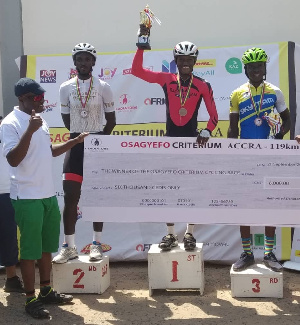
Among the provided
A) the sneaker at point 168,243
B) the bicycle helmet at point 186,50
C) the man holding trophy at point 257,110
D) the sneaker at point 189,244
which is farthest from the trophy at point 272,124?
the sneaker at point 168,243

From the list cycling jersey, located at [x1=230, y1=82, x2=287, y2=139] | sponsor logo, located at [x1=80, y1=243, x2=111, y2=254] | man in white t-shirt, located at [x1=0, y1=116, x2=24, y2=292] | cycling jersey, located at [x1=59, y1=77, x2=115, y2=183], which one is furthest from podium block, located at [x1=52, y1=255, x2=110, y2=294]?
cycling jersey, located at [x1=230, y1=82, x2=287, y2=139]

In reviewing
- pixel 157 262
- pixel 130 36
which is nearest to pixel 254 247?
pixel 157 262

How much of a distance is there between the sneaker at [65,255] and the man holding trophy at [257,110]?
1549mm

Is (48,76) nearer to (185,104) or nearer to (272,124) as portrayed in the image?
(185,104)

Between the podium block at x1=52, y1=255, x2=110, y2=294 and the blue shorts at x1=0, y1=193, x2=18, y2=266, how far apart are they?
18.4 inches

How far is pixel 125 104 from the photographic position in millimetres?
6527

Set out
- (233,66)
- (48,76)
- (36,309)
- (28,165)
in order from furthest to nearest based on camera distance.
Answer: (48,76) → (233,66) → (36,309) → (28,165)

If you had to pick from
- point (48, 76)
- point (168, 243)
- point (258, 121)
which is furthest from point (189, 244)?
point (48, 76)

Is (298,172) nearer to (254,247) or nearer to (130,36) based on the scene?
(254,247)

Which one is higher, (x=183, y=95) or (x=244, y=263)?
(x=183, y=95)

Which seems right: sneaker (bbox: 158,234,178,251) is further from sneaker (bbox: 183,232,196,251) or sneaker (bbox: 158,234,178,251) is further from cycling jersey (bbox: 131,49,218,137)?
cycling jersey (bbox: 131,49,218,137)

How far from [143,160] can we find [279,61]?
93.4 inches

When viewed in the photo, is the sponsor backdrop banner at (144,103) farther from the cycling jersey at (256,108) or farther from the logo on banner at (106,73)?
the cycling jersey at (256,108)

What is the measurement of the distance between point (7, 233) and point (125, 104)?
7.05 ft
